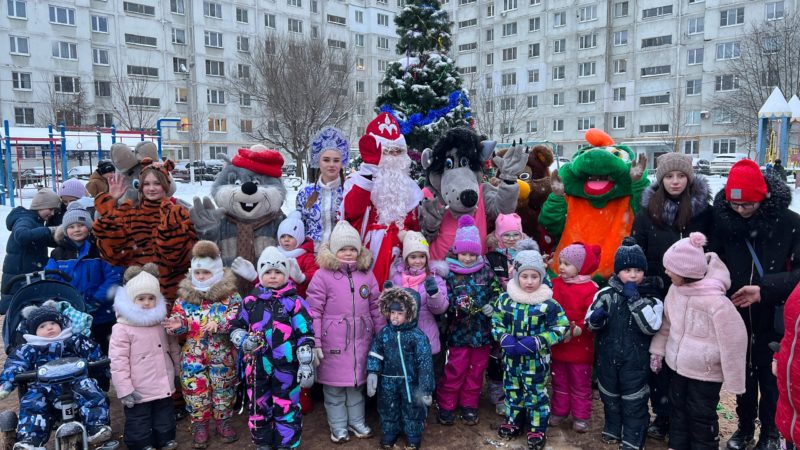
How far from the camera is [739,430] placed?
406cm

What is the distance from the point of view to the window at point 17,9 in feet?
123

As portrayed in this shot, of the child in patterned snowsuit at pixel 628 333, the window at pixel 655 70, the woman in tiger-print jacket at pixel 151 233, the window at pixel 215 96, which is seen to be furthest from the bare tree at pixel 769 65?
the window at pixel 215 96

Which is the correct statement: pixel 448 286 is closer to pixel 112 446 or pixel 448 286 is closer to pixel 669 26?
pixel 112 446

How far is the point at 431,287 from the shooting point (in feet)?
13.5

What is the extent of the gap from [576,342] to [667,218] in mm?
1195

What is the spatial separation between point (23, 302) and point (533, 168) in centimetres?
543

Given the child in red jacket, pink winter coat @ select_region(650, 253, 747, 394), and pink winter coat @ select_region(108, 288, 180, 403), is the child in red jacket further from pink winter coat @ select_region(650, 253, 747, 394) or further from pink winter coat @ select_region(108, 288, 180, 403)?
pink winter coat @ select_region(108, 288, 180, 403)

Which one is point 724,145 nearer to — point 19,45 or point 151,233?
point 151,233

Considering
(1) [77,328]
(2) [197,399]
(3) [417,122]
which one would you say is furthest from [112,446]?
(3) [417,122]

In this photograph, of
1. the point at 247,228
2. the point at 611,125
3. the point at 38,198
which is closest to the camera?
the point at 247,228

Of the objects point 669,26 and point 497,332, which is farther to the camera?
point 669,26

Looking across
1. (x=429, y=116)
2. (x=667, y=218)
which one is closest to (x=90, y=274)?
(x=667, y=218)

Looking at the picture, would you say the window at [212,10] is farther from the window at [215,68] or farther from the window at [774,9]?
the window at [774,9]

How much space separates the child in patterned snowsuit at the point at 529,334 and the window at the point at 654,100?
44.4 meters
